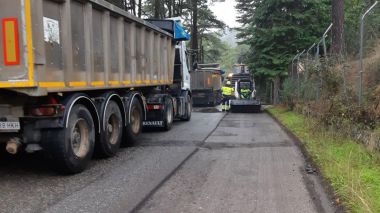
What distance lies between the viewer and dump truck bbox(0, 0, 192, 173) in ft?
19.6

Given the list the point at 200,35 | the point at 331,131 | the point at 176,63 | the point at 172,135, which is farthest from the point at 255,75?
the point at 200,35

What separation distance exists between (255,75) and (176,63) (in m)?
8.75

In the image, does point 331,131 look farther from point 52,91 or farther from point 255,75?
point 255,75

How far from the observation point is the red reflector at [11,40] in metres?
5.94

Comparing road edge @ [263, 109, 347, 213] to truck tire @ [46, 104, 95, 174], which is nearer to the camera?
road edge @ [263, 109, 347, 213]

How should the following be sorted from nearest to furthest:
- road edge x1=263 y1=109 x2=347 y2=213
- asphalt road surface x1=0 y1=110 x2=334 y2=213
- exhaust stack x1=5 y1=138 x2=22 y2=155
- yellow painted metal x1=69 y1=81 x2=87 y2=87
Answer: road edge x1=263 y1=109 x2=347 y2=213 < asphalt road surface x1=0 y1=110 x2=334 y2=213 < exhaust stack x1=5 y1=138 x2=22 y2=155 < yellow painted metal x1=69 y1=81 x2=87 y2=87

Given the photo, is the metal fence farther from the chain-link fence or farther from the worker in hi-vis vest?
the worker in hi-vis vest

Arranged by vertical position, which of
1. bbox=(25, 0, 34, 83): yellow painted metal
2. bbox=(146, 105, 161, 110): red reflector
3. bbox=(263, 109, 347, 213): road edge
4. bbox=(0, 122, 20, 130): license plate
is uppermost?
bbox=(25, 0, 34, 83): yellow painted metal

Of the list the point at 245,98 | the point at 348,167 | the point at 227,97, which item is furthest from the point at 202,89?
the point at 348,167

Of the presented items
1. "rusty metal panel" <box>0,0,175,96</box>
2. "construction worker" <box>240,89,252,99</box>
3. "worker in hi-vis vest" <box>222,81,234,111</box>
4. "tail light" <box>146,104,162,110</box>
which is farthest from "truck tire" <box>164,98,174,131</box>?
"construction worker" <box>240,89,252,99</box>

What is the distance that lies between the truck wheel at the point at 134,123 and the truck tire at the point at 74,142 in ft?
7.63

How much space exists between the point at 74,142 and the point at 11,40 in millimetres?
1964

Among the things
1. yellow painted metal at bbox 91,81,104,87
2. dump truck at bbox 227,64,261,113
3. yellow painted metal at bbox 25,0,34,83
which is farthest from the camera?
dump truck at bbox 227,64,261,113

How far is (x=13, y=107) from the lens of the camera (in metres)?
6.46
